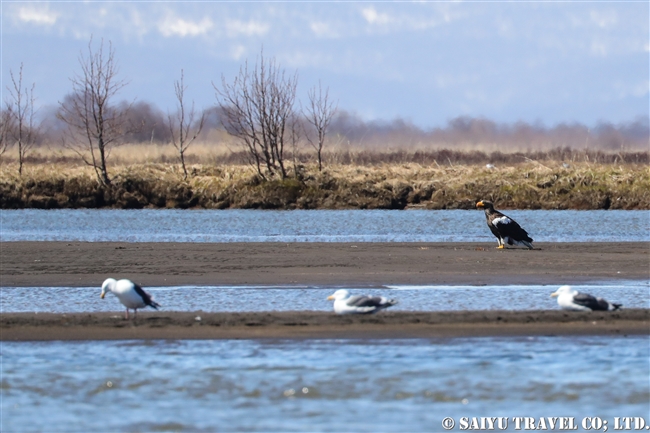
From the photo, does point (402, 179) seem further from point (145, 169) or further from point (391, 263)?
point (391, 263)

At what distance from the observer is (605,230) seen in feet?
88.5

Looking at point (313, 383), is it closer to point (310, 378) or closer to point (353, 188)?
point (310, 378)

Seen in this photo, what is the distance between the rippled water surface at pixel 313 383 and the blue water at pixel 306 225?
13.2 metres

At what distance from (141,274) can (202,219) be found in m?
16.2

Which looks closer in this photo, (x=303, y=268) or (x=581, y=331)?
(x=581, y=331)

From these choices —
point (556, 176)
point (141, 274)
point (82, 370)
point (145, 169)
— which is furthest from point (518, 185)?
point (82, 370)

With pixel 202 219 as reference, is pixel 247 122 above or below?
above

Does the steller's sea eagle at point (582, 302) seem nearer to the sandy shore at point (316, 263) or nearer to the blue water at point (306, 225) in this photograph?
the sandy shore at point (316, 263)

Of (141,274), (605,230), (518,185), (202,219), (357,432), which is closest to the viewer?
(357,432)

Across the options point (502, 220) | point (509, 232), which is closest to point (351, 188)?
point (502, 220)

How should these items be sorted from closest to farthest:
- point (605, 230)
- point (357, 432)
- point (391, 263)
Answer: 1. point (357, 432)
2. point (391, 263)
3. point (605, 230)

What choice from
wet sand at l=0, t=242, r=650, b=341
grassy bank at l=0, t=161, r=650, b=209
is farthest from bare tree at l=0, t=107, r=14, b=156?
wet sand at l=0, t=242, r=650, b=341

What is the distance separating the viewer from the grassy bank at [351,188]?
128 feet

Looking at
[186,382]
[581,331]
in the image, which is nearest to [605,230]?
[581,331]
